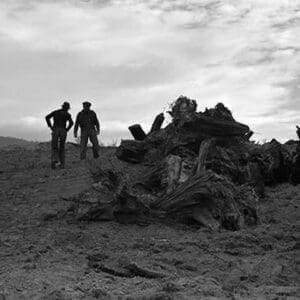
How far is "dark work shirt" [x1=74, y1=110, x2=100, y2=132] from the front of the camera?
1495 cm

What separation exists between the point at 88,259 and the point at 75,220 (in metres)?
1.97

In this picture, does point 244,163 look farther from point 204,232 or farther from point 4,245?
point 4,245

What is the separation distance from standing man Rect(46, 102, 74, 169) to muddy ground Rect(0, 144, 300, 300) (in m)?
3.41

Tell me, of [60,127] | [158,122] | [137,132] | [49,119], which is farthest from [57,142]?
[158,122]

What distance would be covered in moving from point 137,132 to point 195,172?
662cm

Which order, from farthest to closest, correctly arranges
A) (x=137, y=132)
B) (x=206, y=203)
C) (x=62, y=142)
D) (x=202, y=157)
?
(x=137, y=132)
(x=62, y=142)
(x=202, y=157)
(x=206, y=203)

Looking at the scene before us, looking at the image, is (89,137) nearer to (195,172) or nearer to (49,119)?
(49,119)

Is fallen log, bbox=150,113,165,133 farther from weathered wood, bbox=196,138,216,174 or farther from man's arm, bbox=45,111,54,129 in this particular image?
weathered wood, bbox=196,138,216,174

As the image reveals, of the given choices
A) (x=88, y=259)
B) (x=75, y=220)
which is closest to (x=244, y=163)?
(x=75, y=220)

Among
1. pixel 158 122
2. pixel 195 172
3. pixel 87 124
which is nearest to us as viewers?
pixel 195 172

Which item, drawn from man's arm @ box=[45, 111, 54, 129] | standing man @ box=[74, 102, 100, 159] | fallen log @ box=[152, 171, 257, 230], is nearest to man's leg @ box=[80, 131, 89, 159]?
standing man @ box=[74, 102, 100, 159]

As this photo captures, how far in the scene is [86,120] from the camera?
15.0m

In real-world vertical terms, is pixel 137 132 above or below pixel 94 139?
above

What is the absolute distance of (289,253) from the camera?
7223 mm
